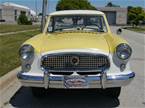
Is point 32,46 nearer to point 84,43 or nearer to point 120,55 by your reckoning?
point 84,43

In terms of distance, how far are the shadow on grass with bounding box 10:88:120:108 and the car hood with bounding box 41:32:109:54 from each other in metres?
1.02

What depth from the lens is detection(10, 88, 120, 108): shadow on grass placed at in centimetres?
703

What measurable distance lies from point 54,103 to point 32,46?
1.13 meters

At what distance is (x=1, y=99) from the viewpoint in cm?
753

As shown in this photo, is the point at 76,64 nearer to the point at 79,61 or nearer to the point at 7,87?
the point at 79,61

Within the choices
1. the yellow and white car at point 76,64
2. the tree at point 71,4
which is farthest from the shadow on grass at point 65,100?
the tree at point 71,4

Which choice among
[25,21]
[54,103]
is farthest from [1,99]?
[25,21]

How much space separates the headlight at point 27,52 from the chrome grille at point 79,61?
32 cm

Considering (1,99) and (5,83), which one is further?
(5,83)

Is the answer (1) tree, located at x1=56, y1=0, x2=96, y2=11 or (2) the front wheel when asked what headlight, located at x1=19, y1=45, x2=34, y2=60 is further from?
(1) tree, located at x1=56, y1=0, x2=96, y2=11

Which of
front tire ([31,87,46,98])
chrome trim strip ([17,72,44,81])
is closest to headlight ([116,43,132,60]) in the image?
chrome trim strip ([17,72,44,81])

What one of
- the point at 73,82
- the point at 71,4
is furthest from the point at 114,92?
the point at 71,4

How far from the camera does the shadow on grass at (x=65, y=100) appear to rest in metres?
7.03

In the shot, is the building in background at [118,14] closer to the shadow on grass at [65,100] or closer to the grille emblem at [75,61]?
the shadow on grass at [65,100]
